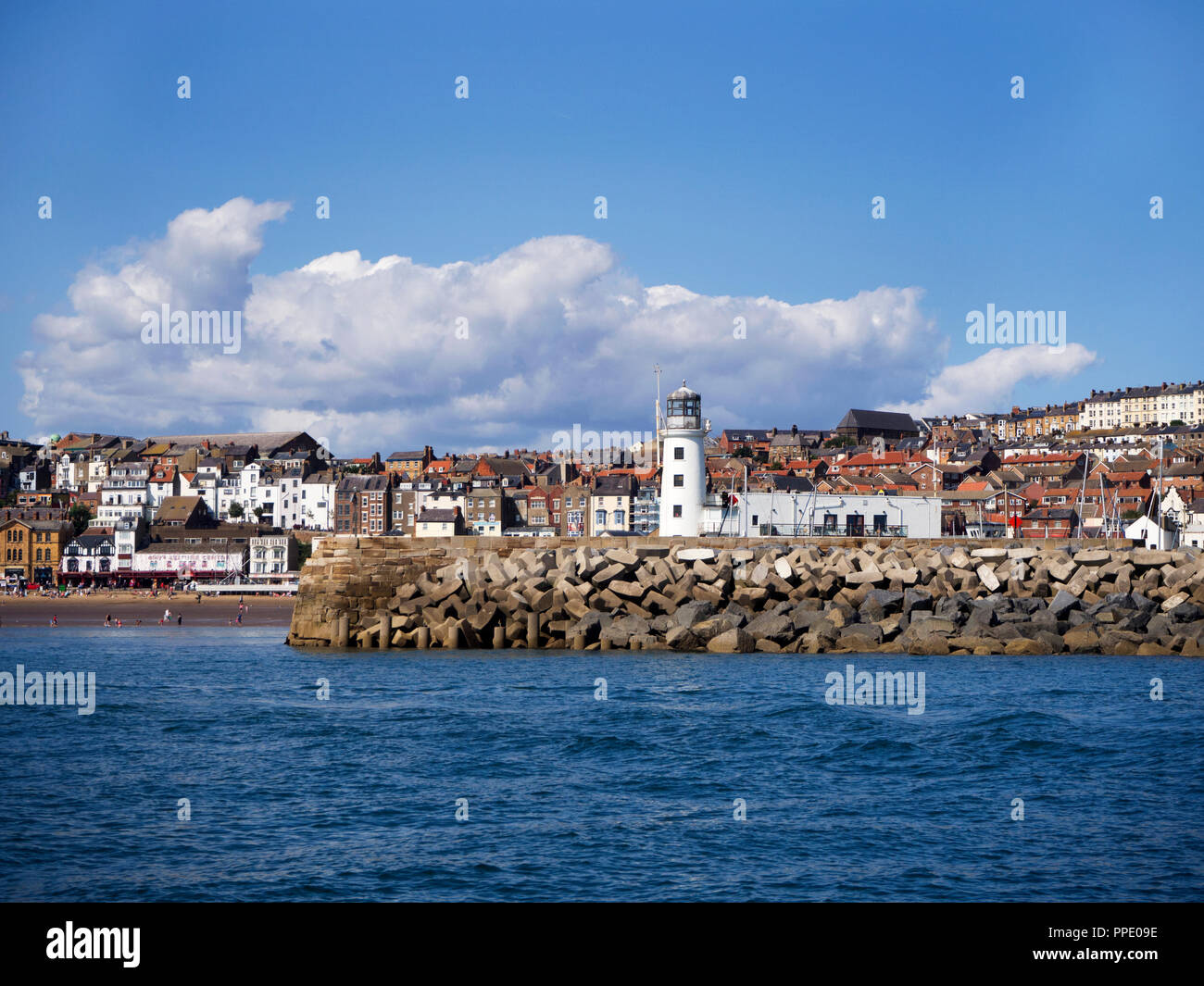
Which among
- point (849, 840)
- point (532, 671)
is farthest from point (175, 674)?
point (849, 840)

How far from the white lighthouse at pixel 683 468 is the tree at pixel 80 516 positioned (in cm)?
8149

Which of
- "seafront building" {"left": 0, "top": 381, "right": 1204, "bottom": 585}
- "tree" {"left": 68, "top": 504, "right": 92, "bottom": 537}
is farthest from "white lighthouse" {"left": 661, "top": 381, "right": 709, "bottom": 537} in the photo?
"tree" {"left": 68, "top": 504, "right": 92, "bottom": 537}

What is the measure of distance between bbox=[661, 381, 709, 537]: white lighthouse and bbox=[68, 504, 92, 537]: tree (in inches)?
3208

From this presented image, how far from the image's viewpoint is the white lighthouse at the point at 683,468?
4156cm

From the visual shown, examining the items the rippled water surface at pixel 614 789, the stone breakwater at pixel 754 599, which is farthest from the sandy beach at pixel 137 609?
the rippled water surface at pixel 614 789

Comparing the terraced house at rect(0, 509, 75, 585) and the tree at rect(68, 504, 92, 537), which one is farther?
the tree at rect(68, 504, 92, 537)

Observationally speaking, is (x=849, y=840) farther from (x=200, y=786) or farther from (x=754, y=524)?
(x=754, y=524)

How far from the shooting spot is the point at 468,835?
13.7 m

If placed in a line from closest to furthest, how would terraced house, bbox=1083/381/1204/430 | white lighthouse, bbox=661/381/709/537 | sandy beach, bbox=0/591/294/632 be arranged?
1. white lighthouse, bbox=661/381/709/537
2. sandy beach, bbox=0/591/294/632
3. terraced house, bbox=1083/381/1204/430

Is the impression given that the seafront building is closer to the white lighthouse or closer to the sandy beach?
the white lighthouse

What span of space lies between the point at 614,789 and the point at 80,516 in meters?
116

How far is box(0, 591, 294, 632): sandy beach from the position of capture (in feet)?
189

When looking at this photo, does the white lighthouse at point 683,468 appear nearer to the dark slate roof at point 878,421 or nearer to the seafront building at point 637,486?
the seafront building at point 637,486

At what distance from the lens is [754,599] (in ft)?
111
